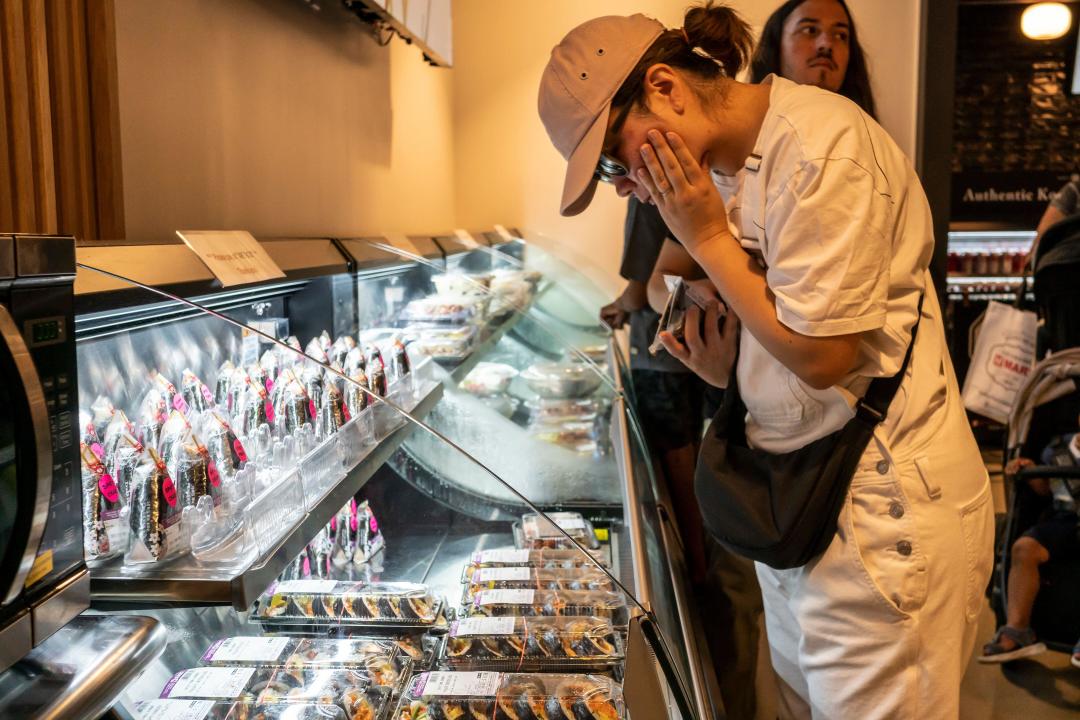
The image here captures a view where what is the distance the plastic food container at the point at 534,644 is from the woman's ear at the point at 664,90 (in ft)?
2.74

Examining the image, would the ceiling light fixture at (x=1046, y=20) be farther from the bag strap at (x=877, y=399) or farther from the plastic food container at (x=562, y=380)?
the bag strap at (x=877, y=399)

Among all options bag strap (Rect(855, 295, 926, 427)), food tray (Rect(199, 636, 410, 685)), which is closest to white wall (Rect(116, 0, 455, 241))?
food tray (Rect(199, 636, 410, 685))

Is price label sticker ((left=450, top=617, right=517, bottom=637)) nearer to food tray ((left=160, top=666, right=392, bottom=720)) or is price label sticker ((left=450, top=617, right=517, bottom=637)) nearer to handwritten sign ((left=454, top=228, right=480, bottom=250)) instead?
food tray ((left=160, top=666, right=392, bottom=720))

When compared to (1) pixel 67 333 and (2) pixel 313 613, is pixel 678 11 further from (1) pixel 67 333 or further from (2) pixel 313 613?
(1) pixel 67 333

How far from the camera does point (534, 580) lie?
65.1 inches

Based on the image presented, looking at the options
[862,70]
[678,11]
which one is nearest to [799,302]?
[862,70]

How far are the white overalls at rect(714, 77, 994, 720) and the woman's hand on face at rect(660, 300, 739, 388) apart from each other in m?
0.05

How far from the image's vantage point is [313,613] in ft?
4.91

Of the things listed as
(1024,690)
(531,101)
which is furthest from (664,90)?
(531,101)

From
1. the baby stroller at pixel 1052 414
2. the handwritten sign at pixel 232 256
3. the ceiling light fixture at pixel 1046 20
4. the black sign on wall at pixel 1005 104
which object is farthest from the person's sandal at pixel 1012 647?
the ceiling light fixture at pixel 1046 20

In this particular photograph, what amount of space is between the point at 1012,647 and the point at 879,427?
2.16 meters

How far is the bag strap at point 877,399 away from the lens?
1229 millimetres

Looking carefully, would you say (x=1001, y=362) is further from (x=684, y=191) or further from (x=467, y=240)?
(x=684, y=191)

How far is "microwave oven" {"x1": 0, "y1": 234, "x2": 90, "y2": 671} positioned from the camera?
721 millimetres
